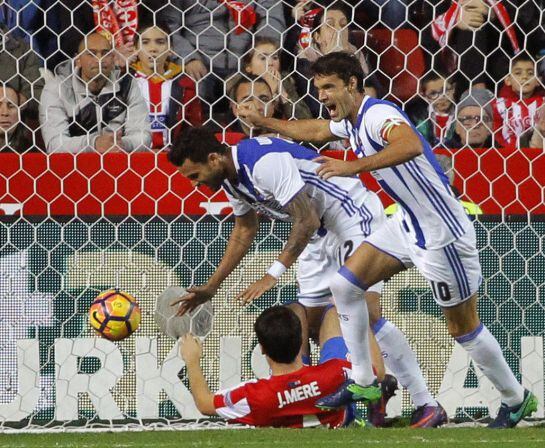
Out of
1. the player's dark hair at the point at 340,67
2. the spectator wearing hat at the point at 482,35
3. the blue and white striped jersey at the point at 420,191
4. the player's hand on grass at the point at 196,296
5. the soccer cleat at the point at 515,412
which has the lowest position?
the soccer cleat at the point at 515,412

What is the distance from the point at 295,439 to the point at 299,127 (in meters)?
1.69

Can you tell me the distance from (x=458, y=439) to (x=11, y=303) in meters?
2.65

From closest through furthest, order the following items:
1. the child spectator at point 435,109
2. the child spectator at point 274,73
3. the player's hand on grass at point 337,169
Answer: the player's hand on grass at point 337,169
the child spectator at point 274,73
the child spectator at point 435,109

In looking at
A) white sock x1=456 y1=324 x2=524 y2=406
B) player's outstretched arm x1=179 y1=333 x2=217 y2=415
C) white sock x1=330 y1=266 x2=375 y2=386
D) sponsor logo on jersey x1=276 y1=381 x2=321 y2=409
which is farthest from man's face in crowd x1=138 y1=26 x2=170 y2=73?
white sock x1=456 y1=324 x2=524 y2=406

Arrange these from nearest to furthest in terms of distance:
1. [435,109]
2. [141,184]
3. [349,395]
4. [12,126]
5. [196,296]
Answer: [349,395]
[196,296]
[141,184]
[12,126]
[435,109]

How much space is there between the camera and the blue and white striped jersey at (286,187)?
5.73 metres

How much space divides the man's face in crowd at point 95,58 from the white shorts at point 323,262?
1809mm

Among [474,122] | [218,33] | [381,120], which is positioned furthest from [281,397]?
[218,33]

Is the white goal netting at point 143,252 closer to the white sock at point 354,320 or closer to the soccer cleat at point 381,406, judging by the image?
the soccer cleat at point 381,406

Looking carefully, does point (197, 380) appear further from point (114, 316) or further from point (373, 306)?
point (373, 306)

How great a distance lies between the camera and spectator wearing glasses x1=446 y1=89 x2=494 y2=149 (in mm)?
7266

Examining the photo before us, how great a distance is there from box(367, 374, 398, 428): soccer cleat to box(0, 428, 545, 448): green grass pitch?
69cm

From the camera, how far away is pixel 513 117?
291 inches

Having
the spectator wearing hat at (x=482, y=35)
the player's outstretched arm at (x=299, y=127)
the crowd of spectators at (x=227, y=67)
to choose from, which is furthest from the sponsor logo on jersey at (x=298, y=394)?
the spectator wearing hat at (x=482, y=35)
